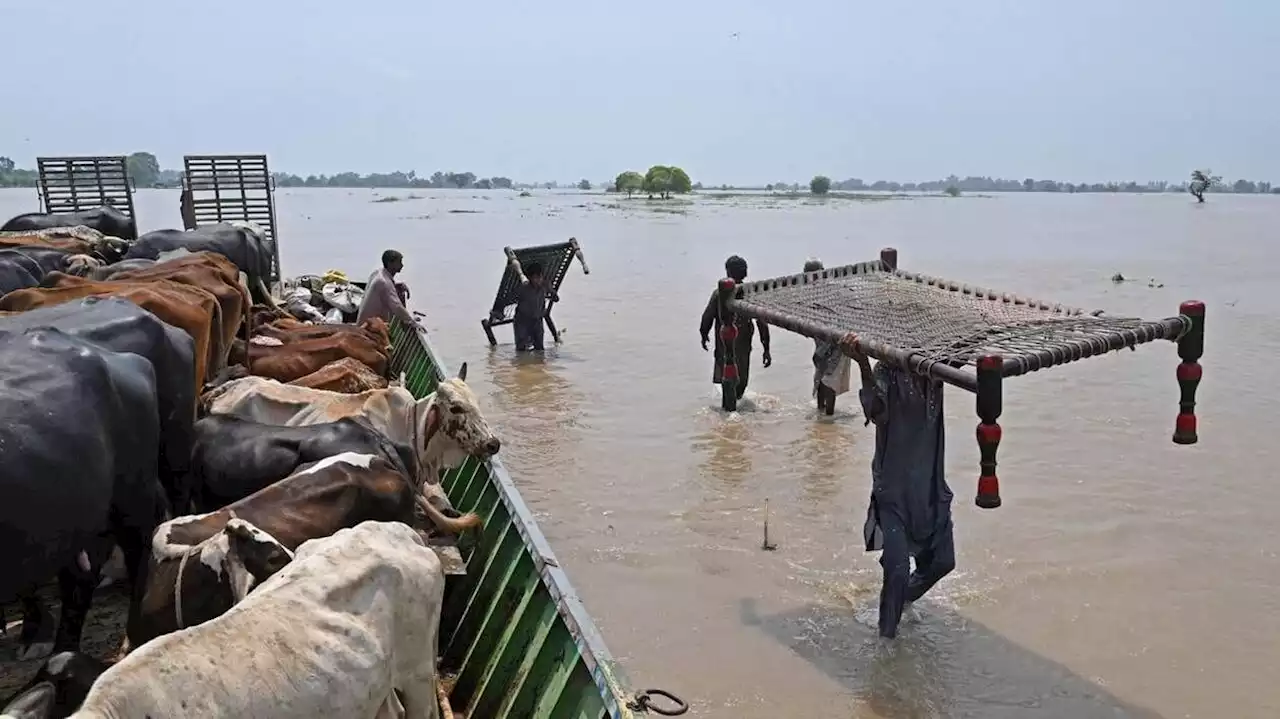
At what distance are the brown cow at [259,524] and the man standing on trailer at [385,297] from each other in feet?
17.6

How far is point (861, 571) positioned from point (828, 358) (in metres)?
4.06

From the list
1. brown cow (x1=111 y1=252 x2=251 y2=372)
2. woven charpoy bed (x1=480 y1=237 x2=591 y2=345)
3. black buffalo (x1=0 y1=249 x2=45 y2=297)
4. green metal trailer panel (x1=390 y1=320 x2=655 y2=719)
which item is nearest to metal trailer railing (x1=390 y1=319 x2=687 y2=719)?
green metal trailer panel (x1=390 y1=320 x2=655 y2=719)

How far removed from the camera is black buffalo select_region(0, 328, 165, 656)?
3859mm

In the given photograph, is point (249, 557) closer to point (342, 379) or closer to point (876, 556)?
point (342, 379)

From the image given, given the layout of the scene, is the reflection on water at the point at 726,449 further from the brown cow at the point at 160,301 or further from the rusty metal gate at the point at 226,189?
the rusty metal gate at the point at 226,189

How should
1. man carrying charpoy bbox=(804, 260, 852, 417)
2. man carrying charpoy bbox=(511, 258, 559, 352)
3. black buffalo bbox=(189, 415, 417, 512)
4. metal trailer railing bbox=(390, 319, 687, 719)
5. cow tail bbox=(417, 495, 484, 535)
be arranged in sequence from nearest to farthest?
1. metal trailer railing bbox=(390, 319, 687, 719)
2. black buffalo bbox=(189, 415, 417, 512)
3. cow tail bbox=(417, 495, 484, 535)
4. man carrying charpoy bbox=(804, 260, 852, 417)
5. man carrying charpoy bbox=(511, 258, 559, 352)

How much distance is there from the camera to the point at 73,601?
457cm

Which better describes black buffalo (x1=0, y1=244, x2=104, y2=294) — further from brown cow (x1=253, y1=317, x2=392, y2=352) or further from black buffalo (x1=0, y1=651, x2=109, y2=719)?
black buffalo (x1=0, y1=651, x2=109, y2=719)

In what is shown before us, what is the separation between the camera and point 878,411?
18.9 ft

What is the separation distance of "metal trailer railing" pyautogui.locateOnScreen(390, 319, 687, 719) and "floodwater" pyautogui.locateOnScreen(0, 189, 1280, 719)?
1.16 m

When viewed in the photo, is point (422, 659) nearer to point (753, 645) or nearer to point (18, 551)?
point (18, 551)

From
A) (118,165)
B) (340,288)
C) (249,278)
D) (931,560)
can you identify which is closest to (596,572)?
(931,560)

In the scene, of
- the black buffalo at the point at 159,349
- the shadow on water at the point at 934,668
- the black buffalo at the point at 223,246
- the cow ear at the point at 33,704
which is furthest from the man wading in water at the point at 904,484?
the black buffalo at the point at 223,246

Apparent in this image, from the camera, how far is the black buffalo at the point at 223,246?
973 cm
